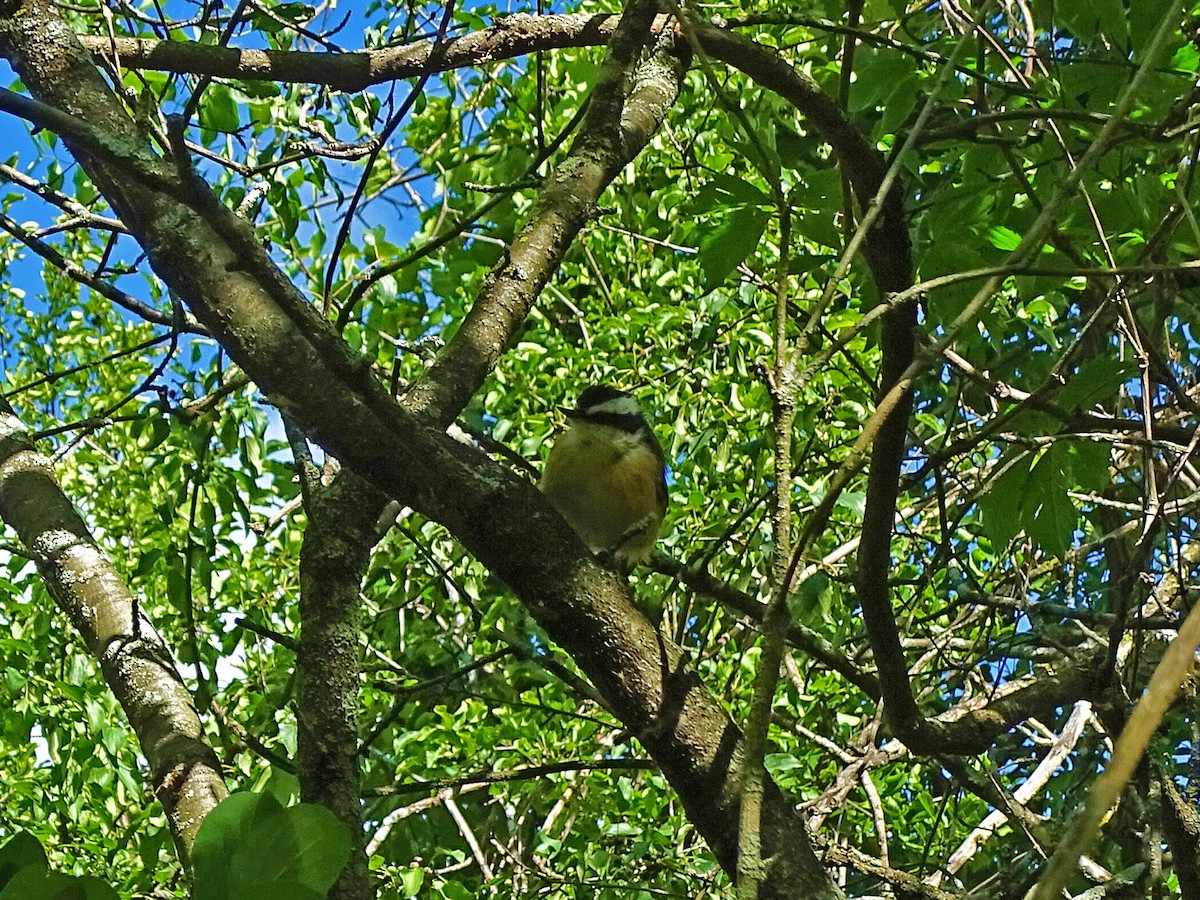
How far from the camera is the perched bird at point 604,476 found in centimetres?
398

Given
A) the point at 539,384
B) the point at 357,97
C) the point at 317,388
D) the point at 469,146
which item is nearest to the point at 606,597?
the point at 317,388

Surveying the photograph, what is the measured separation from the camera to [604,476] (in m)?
3.97

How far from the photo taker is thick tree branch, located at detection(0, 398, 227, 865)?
6.82 feet

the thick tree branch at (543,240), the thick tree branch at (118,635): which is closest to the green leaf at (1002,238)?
the thick tree branch at (543,240)

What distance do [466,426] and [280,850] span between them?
7.12 feet

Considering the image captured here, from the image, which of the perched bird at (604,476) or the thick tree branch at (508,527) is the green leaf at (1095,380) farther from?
the perched bird at (604,476)

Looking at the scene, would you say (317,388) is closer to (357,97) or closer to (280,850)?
(280,850)

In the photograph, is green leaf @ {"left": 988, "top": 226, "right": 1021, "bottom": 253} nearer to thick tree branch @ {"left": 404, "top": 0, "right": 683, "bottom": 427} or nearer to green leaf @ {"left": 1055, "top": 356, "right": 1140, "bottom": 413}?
green leaf @ {"left": 1055, "top": 356, "right": 1140, "bottom": 413}

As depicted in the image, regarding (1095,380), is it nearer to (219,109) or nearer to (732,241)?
(732,241)

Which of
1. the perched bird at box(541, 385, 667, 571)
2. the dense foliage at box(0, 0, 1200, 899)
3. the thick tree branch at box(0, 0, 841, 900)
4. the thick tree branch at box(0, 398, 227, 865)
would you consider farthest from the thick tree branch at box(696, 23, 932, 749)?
the perched bird at box(541, 385, 667, 571)

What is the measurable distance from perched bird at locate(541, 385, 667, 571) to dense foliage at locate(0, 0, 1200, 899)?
27 cm

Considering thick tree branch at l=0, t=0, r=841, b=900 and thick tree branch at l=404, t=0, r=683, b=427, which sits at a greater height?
thick tree branch at l=404, t=0, r=683, b=427

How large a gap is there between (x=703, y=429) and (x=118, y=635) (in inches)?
101

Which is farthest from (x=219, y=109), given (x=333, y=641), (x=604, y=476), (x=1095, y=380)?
(x=1095, y=380)
